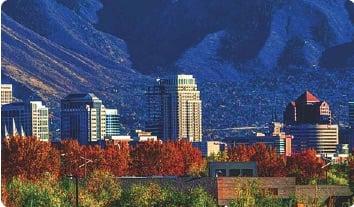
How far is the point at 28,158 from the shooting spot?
377 feet

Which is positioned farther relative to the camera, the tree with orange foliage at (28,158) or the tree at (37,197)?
the tree with orange foliage at (28,158)

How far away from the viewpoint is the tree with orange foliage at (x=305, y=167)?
353 ft

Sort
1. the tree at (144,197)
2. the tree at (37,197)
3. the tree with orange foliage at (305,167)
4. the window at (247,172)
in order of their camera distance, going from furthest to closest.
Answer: the tree with orange foliage at (305,167)
the window at (247,172)
the tree at (144,197)
the tree at (37,197)

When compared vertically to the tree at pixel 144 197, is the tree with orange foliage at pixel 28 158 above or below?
above

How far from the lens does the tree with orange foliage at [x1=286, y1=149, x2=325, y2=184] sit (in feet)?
353

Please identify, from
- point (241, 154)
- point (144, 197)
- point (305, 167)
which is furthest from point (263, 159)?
point (144, 197)

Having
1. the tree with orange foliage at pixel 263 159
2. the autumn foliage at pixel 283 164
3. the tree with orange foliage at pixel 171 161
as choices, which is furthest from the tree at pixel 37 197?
the tree with orange foliage at pixel 171 161

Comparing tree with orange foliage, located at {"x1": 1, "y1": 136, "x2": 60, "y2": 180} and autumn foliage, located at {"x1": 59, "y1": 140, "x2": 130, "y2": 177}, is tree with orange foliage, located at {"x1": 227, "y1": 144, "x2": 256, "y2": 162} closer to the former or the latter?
autumn foliage, located at {"x1": 59, "y1": 140, "x2": 130, "y2": 177}

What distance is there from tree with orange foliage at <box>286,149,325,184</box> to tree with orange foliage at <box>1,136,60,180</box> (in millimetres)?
15488

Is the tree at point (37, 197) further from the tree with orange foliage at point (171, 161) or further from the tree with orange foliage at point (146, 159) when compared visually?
the tree with orange foliage at point (146, 159)

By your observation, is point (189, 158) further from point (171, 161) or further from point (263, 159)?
point (263, 159)

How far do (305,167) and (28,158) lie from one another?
758 inches

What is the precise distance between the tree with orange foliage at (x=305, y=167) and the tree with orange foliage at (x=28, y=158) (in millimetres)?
15488

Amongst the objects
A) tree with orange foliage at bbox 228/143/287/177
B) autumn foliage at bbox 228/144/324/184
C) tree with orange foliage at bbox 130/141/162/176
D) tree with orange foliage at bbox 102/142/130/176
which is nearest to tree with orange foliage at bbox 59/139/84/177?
tree with orange foliage at bbox 102/142/130/176
